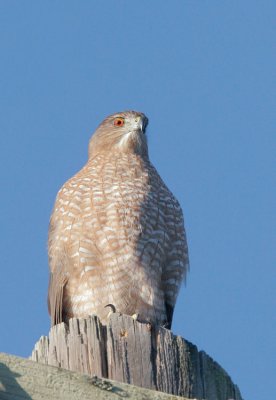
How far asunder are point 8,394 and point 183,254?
502 cm

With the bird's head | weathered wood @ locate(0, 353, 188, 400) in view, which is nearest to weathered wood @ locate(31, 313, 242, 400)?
weathered wood @ locate(0, 353, 188, 400)

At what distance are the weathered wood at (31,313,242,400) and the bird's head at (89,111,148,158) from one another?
16.0 feet

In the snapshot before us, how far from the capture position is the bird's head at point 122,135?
8.73m

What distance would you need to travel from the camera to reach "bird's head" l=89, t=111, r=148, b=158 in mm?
8727

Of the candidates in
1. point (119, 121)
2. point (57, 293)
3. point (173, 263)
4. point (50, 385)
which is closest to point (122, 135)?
point (119, 121)

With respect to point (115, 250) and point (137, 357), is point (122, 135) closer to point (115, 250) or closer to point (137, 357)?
point (115, 250)

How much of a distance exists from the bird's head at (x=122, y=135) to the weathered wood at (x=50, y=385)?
599cm

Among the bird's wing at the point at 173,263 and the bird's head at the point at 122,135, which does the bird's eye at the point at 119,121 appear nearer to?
the bird's head at the point at 122,135

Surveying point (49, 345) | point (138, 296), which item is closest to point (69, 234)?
point (138, 296)

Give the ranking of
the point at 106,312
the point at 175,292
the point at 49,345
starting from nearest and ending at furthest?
the point at 49,345 < the point at 106,312 < the point at 175,292

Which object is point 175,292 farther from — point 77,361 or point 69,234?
point 77,361

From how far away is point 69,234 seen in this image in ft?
22.7

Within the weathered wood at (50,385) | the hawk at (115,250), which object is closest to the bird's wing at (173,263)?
the hawk at (115,250)

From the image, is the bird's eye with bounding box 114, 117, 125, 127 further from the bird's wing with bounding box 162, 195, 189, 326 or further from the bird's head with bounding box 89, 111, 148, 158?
the bird's wing with bounding box 162, 195, 189, 326
